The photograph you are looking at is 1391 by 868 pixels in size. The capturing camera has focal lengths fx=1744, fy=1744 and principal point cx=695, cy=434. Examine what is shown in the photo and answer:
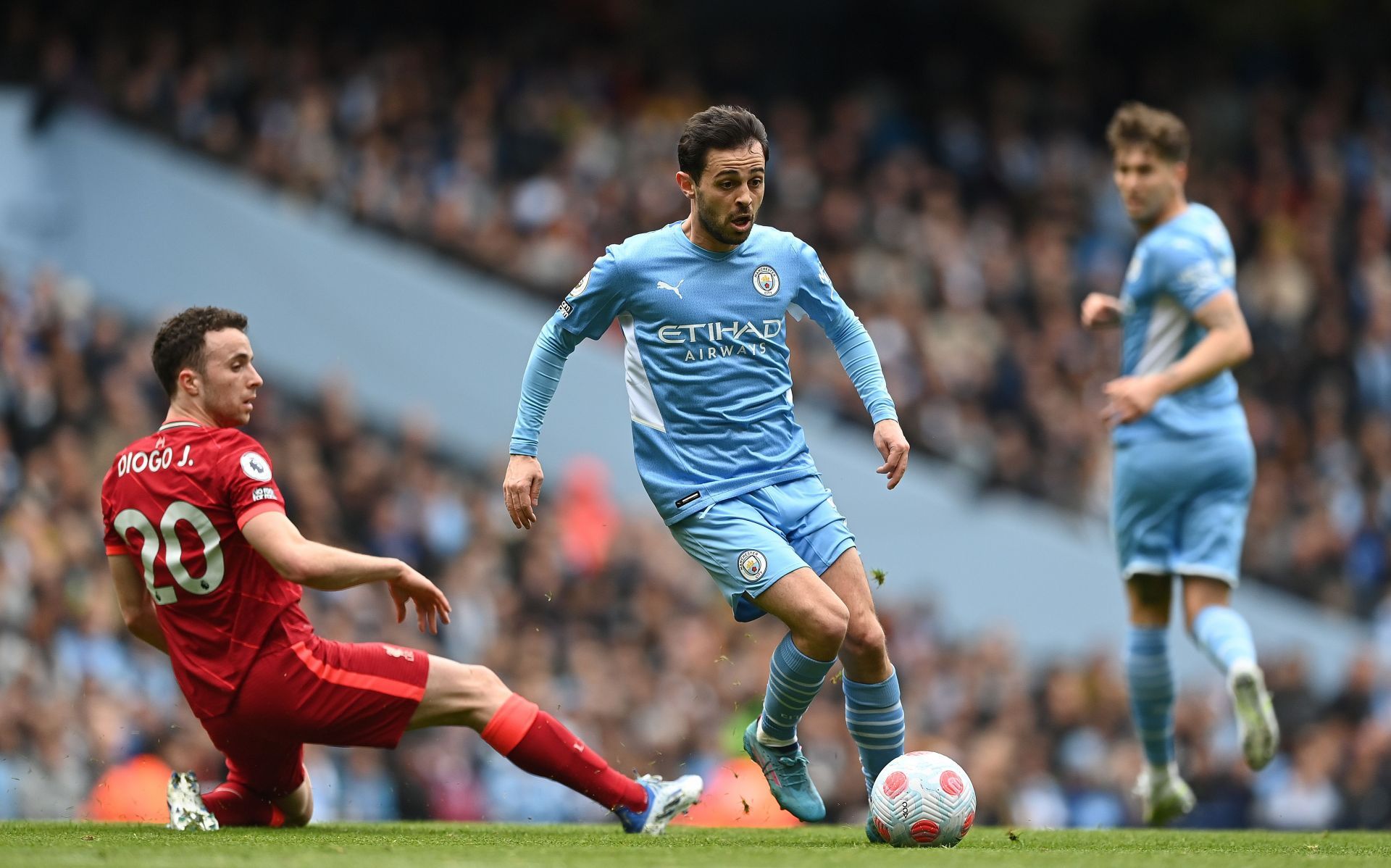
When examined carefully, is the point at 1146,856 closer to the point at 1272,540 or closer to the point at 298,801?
the point at 298,801

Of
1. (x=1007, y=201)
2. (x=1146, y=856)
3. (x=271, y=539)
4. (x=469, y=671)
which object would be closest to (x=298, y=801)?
(x=469, y=671)

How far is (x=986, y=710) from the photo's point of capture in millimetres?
12602

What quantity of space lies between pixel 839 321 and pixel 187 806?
3008 millimetres

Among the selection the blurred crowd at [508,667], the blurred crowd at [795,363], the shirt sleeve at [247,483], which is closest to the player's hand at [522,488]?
the shirt sleeve at [247,483]

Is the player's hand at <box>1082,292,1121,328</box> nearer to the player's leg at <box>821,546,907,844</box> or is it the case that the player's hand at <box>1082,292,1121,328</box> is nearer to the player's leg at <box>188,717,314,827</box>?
the player's leg at <box>821,546,907,844</box>

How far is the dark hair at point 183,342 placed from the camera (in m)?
6.16

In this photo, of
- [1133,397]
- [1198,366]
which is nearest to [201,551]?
[1133,397]

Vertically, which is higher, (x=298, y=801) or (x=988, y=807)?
(x=298, y=801)

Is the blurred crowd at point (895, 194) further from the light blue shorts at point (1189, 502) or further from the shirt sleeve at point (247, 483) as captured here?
the shirt sleeve at point (247, 483)

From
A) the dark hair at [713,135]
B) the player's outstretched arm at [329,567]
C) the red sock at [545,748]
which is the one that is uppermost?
the dark hair at [713,135]

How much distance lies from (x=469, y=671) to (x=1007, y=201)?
1350 cm

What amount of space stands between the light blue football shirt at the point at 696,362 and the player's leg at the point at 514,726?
0.85 meters

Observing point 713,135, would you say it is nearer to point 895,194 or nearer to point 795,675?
point 795,675

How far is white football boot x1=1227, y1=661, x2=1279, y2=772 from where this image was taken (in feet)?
21.8
